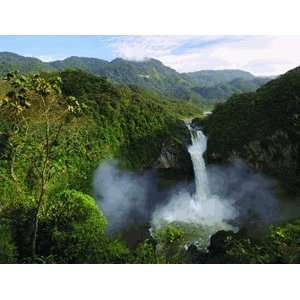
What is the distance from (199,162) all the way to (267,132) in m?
4.26

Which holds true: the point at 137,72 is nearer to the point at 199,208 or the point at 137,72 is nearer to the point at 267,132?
the point at 267,132

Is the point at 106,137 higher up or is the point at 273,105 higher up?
the point at 273,105

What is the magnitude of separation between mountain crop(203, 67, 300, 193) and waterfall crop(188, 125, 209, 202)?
0.57 meters

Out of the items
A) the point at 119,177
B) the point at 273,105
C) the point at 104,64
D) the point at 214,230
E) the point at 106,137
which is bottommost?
the point at 214,230

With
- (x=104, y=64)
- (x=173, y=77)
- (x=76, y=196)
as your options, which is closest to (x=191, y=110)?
(x=76, y=196)

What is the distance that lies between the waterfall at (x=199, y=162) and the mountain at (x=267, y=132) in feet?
1.88

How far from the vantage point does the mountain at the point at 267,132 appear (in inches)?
848

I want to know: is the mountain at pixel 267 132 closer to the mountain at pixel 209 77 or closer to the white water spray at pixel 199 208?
the white water spray at pixel 199 208

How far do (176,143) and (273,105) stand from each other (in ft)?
19.6

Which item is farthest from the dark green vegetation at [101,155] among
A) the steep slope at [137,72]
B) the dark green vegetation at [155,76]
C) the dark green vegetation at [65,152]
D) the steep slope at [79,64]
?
the steep slope at [137,72]

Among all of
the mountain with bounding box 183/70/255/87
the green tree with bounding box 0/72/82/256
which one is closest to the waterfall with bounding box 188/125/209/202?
the green tree with bounding box 0/72/82/256

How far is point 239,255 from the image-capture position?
1017cm

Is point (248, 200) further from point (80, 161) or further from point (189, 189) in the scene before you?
point (80, 161)

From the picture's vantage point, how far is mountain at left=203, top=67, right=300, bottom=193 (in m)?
21.5
